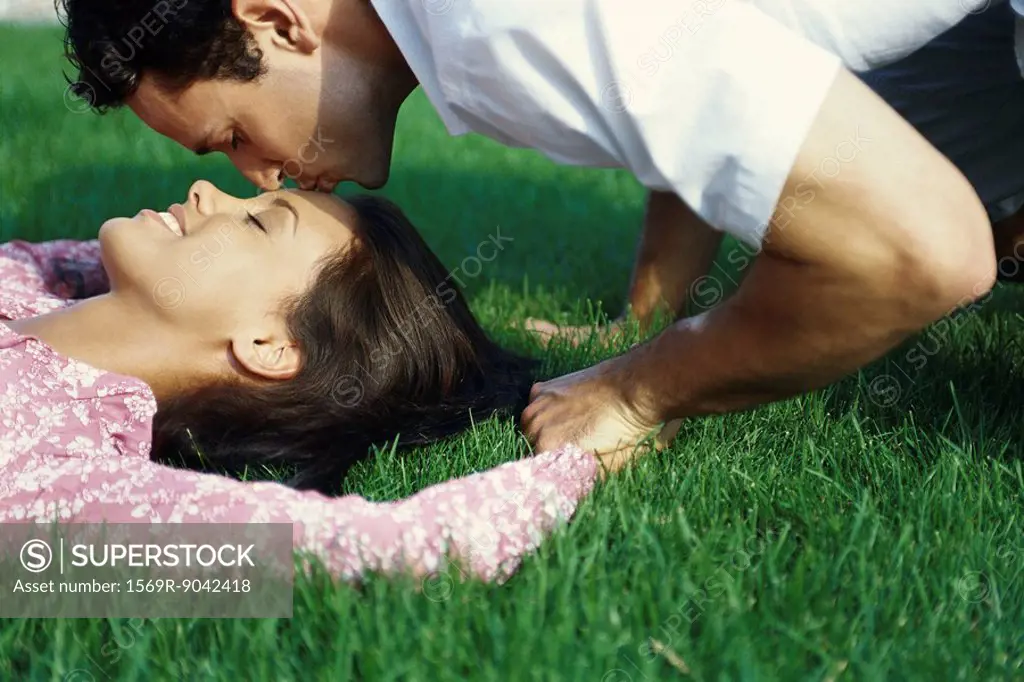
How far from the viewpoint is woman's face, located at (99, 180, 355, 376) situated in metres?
2.08

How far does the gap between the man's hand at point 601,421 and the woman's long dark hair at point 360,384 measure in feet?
0.57

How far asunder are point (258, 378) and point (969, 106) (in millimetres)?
1587

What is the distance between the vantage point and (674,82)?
1.51m

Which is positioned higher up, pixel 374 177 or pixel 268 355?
pixel 374 177

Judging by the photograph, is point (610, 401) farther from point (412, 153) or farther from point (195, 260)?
point (412, 153)

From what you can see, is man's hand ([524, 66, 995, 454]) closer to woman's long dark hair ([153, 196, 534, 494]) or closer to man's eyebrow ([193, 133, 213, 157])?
woman's long dark hair ([153, 196, 534, 494])

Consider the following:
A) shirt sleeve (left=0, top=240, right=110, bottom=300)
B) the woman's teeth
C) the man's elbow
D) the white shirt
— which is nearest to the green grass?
the man's elbow

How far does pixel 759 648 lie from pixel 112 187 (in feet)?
10.9

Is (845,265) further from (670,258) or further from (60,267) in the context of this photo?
(60,267)

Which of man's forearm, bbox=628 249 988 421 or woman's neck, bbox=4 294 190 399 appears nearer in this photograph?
man's forearm, bbox=628 249 988 421

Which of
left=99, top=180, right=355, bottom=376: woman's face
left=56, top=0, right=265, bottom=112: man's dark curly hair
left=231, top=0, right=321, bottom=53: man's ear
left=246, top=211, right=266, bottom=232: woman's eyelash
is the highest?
left=231, top=0, right=321, bottom=53: man's ear

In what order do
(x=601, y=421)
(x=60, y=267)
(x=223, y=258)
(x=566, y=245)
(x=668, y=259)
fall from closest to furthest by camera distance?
1. (x=601, y=421)
2. (x=223, y=258)
3. (x=60, y=267)
4. (x=668, y=259)
5. (x=566, y=245)

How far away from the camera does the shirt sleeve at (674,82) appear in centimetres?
150

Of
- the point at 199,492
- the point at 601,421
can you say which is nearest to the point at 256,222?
the point at 199,492
